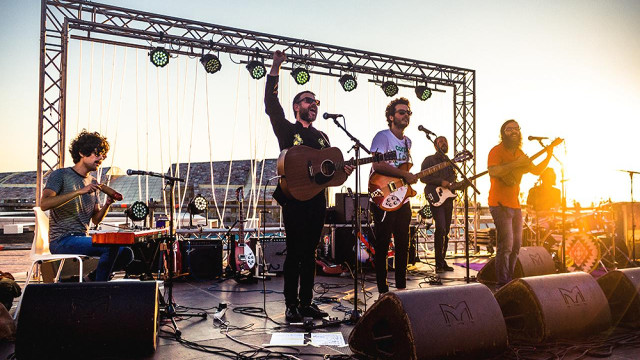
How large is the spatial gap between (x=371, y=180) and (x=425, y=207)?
16.5 ft

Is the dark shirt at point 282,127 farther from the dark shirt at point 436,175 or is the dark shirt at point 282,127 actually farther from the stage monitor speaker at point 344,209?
the stage monitor speaker at point 344,209

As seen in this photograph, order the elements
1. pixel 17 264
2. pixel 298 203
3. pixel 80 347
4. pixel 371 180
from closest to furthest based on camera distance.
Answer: pixel 80 347 → pixel 298 203 → pixel 371 180 → pixel 17 264

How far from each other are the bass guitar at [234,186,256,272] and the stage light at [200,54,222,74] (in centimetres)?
317

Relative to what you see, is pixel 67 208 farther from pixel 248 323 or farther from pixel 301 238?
pixel 301 238

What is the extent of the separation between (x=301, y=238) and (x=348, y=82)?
7.24m

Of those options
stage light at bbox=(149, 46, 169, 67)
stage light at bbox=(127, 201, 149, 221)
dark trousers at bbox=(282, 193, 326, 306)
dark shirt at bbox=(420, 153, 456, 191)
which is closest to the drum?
dark shirt at bbox=(420, 153, 456, 191)

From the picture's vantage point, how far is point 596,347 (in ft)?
9.57

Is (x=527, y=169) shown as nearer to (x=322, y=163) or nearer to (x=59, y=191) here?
(x=322, y=163)

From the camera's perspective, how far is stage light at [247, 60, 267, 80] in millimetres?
9125

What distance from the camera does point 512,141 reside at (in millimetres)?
4824

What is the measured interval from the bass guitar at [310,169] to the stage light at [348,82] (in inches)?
263

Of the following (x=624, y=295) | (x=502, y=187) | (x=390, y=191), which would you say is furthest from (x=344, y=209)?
(x=624, y=295)

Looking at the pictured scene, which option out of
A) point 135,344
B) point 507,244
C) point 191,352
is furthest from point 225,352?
point 507,244

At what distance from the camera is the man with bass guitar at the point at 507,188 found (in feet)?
15.3
